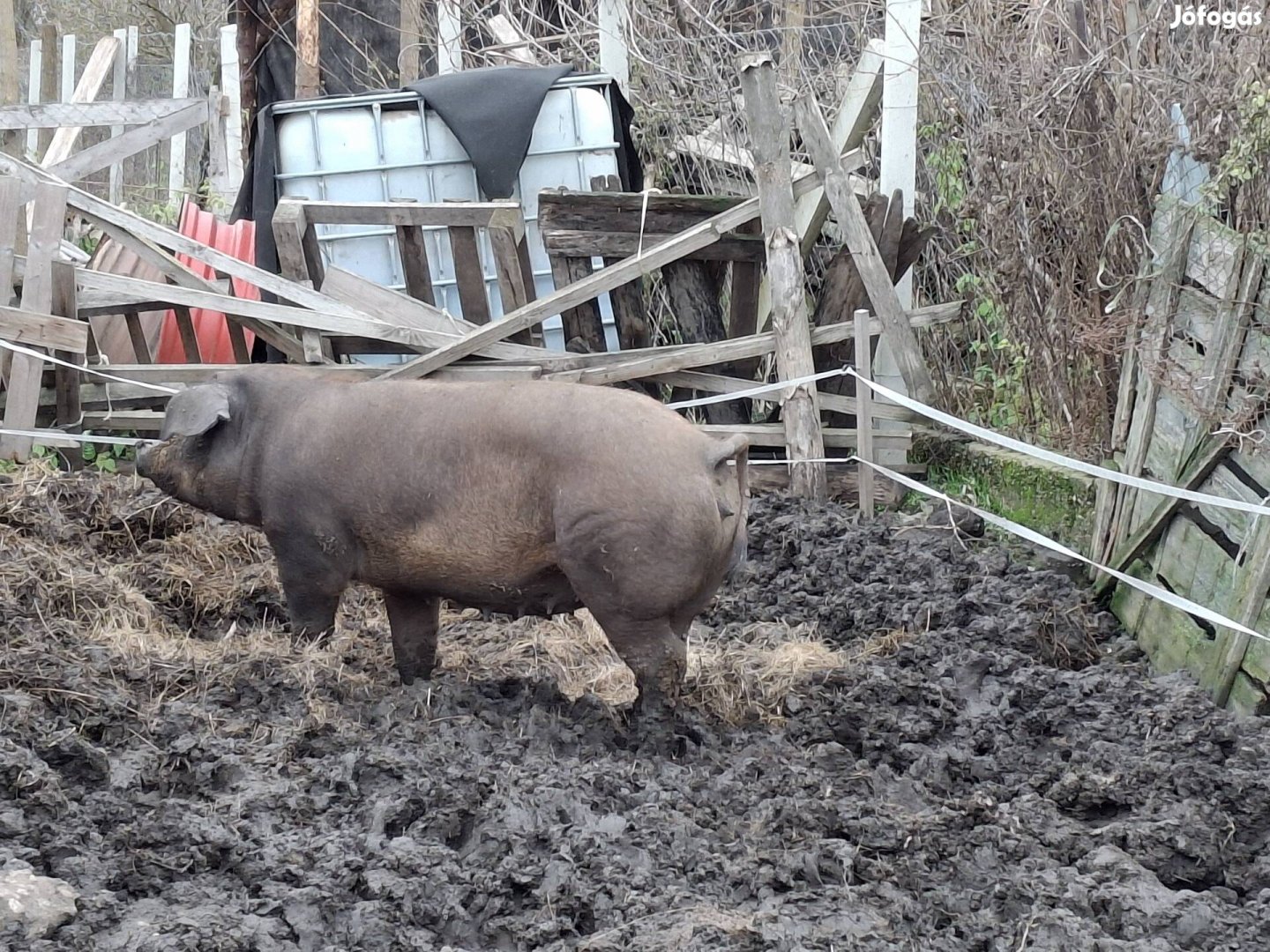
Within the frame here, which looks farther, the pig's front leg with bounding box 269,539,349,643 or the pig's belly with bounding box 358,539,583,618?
the pig's front leg with bounding box 269,539,349,643

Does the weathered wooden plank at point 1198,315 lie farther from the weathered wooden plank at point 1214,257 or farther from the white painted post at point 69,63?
the white painted post at point 69,63

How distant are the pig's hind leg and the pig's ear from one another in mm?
871

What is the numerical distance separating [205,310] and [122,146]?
360cm

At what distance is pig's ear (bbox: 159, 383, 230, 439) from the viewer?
15.8ft

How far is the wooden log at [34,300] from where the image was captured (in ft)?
23.3

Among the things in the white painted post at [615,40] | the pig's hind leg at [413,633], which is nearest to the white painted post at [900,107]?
the white painted post at [615,40]

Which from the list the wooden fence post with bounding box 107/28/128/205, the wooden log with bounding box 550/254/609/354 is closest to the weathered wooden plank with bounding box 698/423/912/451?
the wooden log with bounding box 550/254/609/354

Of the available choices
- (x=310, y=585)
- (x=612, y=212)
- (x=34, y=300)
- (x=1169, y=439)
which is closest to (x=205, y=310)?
(x=34, y=300)

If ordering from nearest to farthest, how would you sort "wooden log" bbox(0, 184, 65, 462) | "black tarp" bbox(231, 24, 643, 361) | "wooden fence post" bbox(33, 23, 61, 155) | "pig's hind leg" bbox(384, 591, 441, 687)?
1. "pig's hind leg" bbox(384, 591, 441, 687)
2. "wooden log" bbox(0, 184, 65, 462)
3. "black tarp" bbox(231, 24, 643, 361)
4. "wooden fence post" bbox(33, 23, 61, 155)

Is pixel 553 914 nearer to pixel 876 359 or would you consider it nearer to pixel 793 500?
pixel 793 500

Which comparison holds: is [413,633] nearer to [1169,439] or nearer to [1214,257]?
[1169,439]

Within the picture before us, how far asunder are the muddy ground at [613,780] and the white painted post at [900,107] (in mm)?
2843

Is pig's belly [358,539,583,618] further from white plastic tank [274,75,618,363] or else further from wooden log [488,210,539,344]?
white plastic tank [274,75,618,363]

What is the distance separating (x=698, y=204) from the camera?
7.69m
